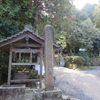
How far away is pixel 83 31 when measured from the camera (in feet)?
52.5

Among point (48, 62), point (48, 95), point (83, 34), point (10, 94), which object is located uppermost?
point (83, 34)

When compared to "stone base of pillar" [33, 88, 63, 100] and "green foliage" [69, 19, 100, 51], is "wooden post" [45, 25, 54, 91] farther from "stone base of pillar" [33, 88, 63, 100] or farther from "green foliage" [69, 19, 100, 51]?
"green foliage" [69, 19, 100, 51]

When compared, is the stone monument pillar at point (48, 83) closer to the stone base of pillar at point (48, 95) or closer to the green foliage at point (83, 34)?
the stone base of pillar at point (48, 95)

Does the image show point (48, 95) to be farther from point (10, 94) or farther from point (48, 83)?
point (10, 94)

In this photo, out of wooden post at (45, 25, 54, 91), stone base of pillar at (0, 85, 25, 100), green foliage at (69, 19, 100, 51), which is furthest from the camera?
green foliage at (69, 19, 100, 51)

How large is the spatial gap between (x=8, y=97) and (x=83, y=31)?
49.4 ft

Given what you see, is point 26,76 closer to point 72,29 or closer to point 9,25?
point 9,25

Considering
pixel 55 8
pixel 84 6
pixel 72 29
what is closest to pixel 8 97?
pixel 55 8

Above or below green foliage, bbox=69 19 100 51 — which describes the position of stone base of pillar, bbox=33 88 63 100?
below

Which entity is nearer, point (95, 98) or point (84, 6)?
point (95, 98)

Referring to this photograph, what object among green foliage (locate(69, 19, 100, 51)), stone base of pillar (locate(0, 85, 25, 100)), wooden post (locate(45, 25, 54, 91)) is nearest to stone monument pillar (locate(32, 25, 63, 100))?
wooden post (locate(45, 25, 54, 91))

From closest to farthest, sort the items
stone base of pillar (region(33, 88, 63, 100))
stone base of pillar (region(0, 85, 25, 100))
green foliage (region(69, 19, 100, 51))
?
stone base of pillar (region(33, 88, 63, 100)) < stone base of pillar (region(0, 85, 25, 100)) < green foliage (region(69, 19, 100, 51))

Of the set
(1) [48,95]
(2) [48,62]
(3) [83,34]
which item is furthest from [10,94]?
(3) [83,34]

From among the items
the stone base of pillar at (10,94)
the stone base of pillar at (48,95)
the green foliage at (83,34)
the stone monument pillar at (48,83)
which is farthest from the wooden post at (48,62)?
the green foliage at (83,34)
